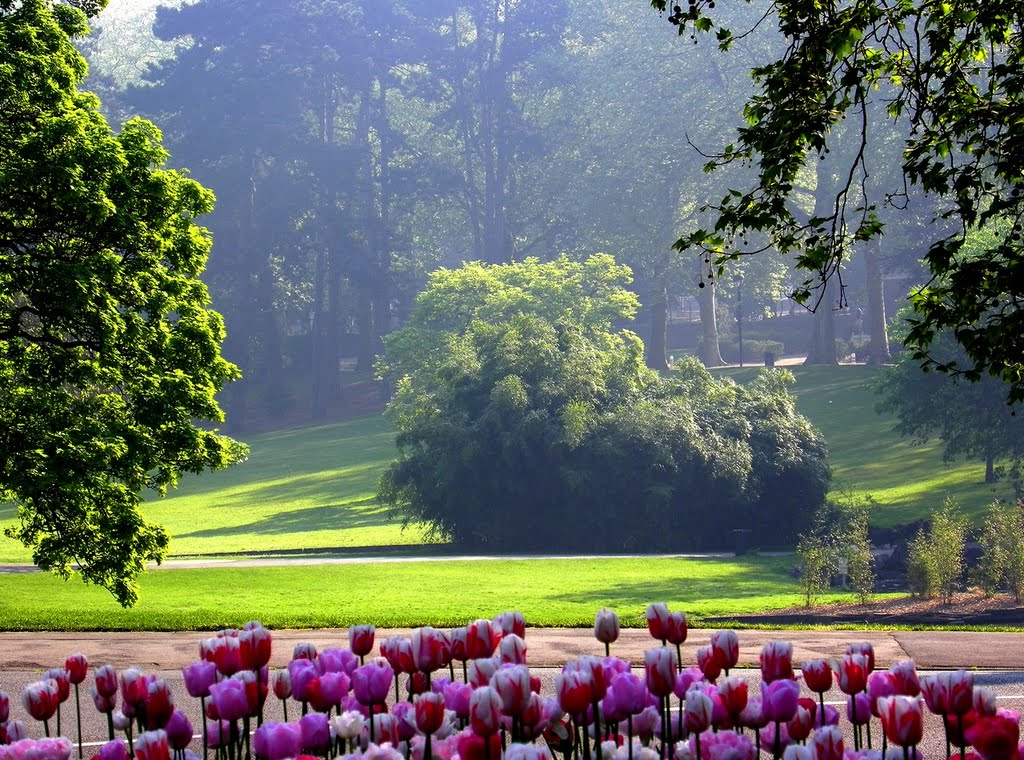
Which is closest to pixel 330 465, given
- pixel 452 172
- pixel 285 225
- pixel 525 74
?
pixel 285 225

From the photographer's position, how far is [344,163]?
236 ft

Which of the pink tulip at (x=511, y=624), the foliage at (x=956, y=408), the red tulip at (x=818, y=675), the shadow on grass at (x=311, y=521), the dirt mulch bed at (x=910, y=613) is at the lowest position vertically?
the dirt mulch bed at (x=910, y=613)

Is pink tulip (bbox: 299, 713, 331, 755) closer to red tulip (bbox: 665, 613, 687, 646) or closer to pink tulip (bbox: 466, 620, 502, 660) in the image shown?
pink tulip (bbox: 466, 620, 502, 660)

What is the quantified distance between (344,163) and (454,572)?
167 feet

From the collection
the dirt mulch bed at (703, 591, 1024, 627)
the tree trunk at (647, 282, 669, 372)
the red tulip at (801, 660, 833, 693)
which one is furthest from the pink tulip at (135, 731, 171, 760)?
the tree trunk at (647, 282, 669, 372)

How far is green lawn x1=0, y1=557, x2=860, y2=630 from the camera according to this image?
1587 centimetres

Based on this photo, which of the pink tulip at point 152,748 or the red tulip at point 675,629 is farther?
the red tulip at point 675,629

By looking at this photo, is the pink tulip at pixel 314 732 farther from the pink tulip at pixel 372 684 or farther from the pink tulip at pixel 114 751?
the pink tulip at pixel 114 751

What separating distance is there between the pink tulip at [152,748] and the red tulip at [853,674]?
193 centimetres

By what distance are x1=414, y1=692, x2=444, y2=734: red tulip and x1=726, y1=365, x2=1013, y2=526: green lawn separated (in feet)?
105

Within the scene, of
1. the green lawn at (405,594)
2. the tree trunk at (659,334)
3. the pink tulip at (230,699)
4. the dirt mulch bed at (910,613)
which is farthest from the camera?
the tree trunk at (659,334)

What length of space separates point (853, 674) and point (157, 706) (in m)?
2.03

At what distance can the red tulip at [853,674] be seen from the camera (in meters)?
3.67

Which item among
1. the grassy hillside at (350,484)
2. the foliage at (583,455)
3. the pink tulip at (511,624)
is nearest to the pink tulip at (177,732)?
the pink tulip at (511,624)
